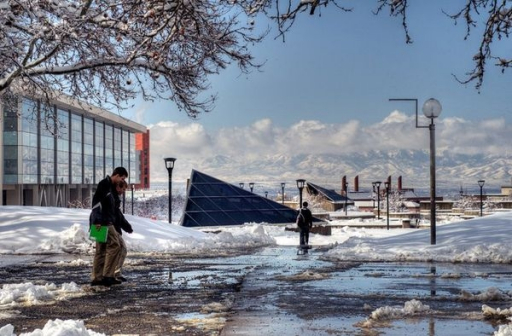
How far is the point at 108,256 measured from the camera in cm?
1055

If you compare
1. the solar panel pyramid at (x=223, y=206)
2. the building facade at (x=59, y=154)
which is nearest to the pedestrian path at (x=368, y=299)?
the solar panel pyramid at (x=223, y=206)

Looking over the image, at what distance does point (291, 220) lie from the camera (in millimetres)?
37500

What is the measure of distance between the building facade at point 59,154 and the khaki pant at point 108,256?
41.6 meters

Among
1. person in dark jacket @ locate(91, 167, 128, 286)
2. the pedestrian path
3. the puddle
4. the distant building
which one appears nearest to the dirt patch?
person in dark jacket @ locate(91, 167, 128, 286)

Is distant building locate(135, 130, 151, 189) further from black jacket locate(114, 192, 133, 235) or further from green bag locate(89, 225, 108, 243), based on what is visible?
green bag locate(89, 225, 108, 243)

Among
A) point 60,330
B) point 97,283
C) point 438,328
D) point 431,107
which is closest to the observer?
point 60,330

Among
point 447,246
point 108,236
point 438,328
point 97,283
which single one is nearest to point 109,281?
point 97,283

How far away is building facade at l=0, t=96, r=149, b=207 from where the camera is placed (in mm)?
61844

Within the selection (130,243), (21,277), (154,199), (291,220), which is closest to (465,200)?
(154,199)

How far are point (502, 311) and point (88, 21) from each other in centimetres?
1064

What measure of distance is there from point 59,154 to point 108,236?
62.8 m

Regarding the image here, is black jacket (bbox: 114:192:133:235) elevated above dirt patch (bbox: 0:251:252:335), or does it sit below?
above

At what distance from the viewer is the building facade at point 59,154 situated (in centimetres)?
6184

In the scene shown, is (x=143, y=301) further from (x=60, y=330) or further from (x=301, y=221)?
(x=301, y=221)
